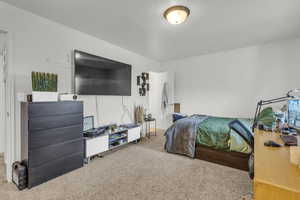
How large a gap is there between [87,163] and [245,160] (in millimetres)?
2705

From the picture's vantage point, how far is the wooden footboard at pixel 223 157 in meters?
2.30

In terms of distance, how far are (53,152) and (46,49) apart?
5.37ft

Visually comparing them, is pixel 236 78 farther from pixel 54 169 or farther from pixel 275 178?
pixel 54 169

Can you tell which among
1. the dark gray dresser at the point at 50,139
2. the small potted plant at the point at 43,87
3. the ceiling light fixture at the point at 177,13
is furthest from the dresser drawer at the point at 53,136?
the ceiling light fixture at the point at 177,13

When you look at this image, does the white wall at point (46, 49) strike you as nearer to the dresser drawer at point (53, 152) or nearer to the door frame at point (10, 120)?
the door frame at point (10, 120)

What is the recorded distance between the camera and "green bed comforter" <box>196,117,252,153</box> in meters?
2.27

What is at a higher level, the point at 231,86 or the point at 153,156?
the point at 231,86

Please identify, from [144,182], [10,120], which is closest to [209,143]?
[144,182]

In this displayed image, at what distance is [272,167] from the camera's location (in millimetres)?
845

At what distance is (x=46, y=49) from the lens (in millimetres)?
2262

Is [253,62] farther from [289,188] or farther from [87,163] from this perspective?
[87,163]

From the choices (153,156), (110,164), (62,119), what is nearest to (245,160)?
(153,156)

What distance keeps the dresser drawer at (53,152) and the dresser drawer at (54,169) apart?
0.18ft

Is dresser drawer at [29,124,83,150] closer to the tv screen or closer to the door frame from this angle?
the door frame
